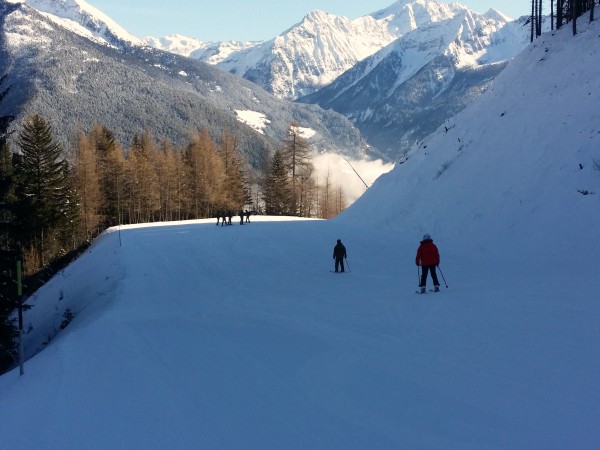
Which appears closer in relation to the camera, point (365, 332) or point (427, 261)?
point (365, 332)

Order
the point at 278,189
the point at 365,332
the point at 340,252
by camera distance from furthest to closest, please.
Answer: the point at 278,189
the point at 340,252
the point at 365,332

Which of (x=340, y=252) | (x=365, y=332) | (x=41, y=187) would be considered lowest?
(x=365, y=332)

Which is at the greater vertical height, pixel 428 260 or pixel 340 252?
pixel 428 260

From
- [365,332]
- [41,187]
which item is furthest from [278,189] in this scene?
[365,332]

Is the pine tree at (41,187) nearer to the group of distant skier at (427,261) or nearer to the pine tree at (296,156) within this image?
the pine tree at (296,156)

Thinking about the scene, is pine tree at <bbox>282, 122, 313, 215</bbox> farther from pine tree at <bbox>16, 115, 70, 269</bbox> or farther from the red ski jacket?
the red ski jacket

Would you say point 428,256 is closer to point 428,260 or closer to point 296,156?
point 428,260

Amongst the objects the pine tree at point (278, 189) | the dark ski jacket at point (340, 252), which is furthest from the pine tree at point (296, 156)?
the dark ski jacket at point (340, 252)

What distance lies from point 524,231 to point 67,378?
18.3 m

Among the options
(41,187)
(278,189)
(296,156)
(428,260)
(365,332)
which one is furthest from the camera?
(278,189)

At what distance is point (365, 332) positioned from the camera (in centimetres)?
1080

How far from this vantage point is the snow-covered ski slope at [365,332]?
6.50 metres

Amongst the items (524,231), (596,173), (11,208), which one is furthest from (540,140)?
(11,208)

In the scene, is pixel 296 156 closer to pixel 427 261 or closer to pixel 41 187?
pixel 41 187
